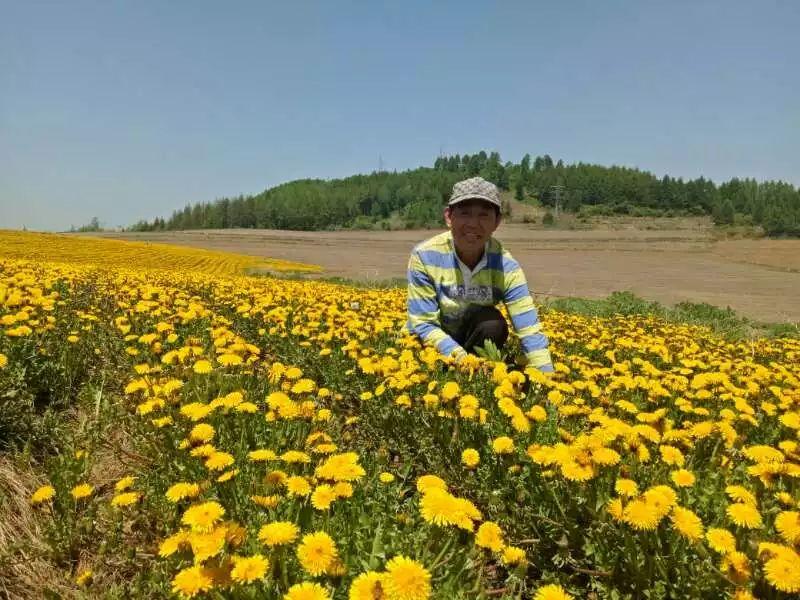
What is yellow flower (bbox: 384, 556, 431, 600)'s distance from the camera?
54.9 inches

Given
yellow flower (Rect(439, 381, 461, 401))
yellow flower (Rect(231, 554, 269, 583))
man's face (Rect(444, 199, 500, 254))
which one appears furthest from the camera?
man's face (Rect(444, 199, 500, 254))

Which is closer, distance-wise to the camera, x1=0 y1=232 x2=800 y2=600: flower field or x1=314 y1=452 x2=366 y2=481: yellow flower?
x1=0 y1=232 x2=800 y2=600: flower field

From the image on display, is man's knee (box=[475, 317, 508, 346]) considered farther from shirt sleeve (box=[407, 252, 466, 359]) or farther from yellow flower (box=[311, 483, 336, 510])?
yellow flower (box=[311, 483, 336, 510])

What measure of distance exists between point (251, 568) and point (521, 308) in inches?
138

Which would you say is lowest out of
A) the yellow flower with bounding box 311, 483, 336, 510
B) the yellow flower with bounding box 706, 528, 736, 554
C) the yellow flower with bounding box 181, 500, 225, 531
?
the yellow flower with bounding box 706, 528, 736, 554

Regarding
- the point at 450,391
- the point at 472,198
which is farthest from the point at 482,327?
the point at 450,391

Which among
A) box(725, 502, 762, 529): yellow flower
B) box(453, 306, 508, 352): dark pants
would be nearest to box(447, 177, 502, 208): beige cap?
box(453, 306, 508, 352): dark pants

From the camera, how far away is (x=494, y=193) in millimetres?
4281

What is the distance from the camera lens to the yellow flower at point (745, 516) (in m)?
1.82

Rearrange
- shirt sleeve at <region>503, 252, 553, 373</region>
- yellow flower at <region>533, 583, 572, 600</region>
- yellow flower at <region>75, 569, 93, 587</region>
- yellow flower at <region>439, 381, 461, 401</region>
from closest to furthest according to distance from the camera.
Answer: yellow flower at <region>533, 583, 572, 600</region> < yellow flower at <region>75, 569, 93, 587</region> < yellow flower at <region>439, 381, 461, 401</region> < shirt sleeve at <region>503, 252, 553, 373</region>

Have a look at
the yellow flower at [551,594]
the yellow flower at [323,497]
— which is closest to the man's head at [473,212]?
the yellow flower at [323,497]

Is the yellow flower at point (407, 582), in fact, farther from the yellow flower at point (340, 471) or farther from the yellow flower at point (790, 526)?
the yellow flower at point (790, 526)

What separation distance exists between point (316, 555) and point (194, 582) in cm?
37

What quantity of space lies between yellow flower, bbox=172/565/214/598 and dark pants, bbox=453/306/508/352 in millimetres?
3411
